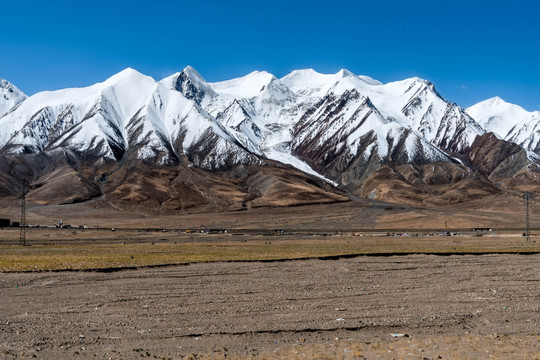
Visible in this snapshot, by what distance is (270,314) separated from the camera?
2464 centimetres

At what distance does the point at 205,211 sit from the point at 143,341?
150 m

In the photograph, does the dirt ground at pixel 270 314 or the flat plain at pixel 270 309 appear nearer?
the dirt ground at pixel 270 314

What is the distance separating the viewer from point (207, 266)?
42750 millimetres

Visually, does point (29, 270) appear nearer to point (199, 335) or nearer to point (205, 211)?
point (199, 335)

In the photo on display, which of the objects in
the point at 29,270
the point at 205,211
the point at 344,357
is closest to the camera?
the point at 344,357

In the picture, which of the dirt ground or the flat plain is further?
the flat plain

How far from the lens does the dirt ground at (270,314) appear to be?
1936 cm

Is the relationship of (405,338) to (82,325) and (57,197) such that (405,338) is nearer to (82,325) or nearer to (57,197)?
(82,325)

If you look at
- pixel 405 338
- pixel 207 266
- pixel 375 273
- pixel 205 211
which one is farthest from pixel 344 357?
pixel 205 211

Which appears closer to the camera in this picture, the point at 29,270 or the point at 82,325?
the point at 82,325

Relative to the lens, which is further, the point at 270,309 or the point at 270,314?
the point at 270,309

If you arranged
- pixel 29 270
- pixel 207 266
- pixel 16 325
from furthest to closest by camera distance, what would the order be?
pixel 207 266 < pixel 29 270 < pixel 16 325

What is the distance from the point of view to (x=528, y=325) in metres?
22.9

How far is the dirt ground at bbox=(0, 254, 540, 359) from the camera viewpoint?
63.5 feet
